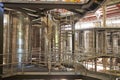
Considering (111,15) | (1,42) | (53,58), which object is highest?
(111,15)

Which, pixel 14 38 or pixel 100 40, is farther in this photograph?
pixel 100 40

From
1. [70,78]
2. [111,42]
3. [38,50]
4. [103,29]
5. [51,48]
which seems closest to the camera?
[70,78]

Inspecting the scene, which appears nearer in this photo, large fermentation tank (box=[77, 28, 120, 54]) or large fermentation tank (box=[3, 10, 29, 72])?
large fermentation tank (box=[3, 10, 29, 72])

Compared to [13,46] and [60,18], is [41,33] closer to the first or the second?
[60,18]

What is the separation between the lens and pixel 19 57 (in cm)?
1029

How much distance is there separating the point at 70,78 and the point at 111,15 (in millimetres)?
10168

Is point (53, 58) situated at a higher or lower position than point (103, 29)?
lower

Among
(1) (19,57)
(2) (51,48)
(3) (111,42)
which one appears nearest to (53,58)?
(2) (51,48)

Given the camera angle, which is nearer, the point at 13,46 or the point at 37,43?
the point at 13,46

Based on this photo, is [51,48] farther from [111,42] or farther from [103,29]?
[111,42]

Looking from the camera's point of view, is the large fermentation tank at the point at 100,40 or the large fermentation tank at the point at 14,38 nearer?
the large fermentation tank at the point at 14,38

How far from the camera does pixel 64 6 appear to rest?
9031 millimetres

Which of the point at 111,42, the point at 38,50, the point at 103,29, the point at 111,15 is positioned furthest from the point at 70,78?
the point at 111,15

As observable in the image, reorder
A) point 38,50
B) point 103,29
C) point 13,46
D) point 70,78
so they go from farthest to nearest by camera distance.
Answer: point 103,29, point 38,50, point 13,46, point 70,78
